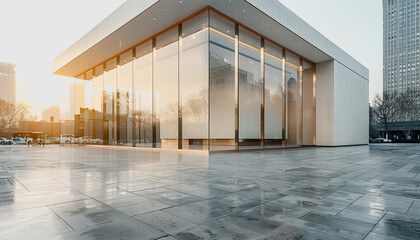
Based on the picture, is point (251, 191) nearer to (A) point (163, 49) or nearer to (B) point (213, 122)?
(B) point (213, 122)

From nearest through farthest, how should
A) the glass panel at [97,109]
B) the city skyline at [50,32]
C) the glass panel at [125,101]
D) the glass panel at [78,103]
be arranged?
the glass panel at [125,101], the city skyline at [50,32], the glass panel at [97,109], the glass panel at [78,103]

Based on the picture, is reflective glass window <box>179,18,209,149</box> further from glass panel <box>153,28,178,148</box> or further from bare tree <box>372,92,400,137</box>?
bare tree <box>372,92,400,137</box>

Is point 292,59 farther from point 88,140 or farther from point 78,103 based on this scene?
point 78,103

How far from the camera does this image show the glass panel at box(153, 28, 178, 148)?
1703 cm

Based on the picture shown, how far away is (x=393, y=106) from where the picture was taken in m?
51.4

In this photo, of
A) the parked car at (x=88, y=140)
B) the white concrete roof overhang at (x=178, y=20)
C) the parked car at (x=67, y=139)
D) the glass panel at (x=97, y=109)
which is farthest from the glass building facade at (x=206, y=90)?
the parked car at (x=67, y=139)

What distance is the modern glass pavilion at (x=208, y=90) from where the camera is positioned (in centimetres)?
1572

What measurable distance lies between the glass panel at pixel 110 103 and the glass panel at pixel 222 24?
533 inches

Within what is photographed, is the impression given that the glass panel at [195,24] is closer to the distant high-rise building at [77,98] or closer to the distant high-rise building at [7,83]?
the distant high-rise building at [77,98]

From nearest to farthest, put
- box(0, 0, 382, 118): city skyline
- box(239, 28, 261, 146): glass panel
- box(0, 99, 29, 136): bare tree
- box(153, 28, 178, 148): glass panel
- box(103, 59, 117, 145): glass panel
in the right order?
box(153, 28, 178, 148): glass panel, box(239, 28, 261, 146): glass panel, box(0, 0, 382, 118): city skyline, box(103, 59, 117, 145): glass panel, box(0, 99, 29, 136): bare tree

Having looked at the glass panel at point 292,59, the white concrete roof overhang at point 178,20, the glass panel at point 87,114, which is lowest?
the glass panel at point 87,114

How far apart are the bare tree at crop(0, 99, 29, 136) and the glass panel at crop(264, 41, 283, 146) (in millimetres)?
47454

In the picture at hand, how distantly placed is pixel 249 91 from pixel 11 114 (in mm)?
48978

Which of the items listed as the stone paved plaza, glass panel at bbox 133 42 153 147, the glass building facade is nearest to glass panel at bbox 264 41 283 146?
the glass building facade
